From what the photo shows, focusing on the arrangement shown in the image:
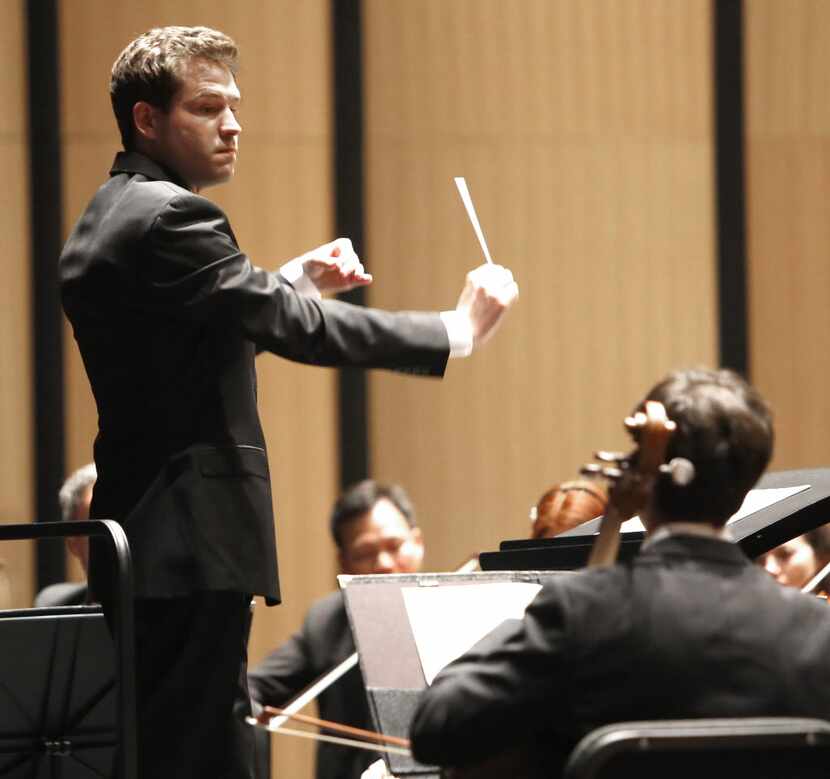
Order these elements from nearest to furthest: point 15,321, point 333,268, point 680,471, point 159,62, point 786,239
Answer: point 680,471, point 159,62, point 333,268, point 15,321, point 786,239

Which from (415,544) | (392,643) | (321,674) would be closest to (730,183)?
(415,544)

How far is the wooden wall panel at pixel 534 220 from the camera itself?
5.41 metres

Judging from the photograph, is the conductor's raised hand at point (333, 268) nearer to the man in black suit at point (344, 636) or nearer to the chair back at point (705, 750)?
the chair back at point (705, 750)

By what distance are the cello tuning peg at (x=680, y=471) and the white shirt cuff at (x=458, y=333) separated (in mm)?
560

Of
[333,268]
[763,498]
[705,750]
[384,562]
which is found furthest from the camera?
[384,562]

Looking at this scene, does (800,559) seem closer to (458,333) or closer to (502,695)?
(458,333)

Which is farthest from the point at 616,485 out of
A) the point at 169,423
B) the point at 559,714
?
the point at 169,423

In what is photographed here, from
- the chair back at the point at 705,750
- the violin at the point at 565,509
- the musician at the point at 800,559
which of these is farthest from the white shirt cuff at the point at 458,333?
the musician at the point at 800,559

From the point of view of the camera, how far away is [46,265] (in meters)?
5.20

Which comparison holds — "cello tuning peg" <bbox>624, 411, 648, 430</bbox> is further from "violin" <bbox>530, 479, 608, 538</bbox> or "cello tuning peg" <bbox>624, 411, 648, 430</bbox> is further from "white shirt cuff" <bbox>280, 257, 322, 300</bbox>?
"violin" <bbox>530, 479, 608, 538</bbox>

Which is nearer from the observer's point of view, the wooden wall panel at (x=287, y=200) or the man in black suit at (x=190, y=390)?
the man in black suit at (x=190, y=390)

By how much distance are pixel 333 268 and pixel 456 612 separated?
623 mm

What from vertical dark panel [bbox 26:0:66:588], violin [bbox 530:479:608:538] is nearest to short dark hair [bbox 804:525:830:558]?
violin [bbox 530:479:608:538]

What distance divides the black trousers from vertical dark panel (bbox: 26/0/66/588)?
3.06 metres
